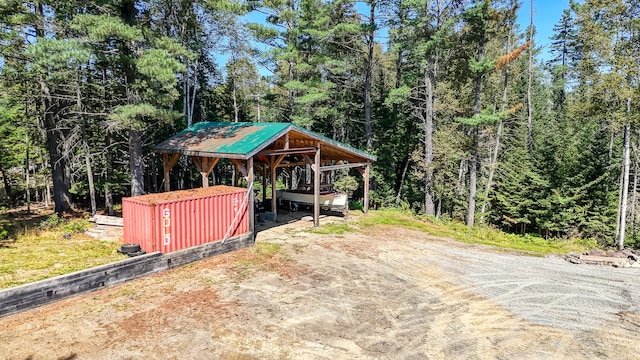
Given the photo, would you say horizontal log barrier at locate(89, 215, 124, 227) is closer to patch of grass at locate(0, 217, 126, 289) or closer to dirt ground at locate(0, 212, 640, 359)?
patch of grass at locate(0, 217, 126, 289)

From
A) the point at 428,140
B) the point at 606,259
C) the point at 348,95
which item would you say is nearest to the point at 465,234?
the point at 606,259

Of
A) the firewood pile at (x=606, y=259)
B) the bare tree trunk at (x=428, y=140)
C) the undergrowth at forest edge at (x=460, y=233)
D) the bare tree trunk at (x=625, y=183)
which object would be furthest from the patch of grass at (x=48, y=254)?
the bare tree trunk at (x=625, y=183)

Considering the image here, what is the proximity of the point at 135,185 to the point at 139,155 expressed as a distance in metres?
1.13

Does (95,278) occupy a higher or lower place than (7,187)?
lower

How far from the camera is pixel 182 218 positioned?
28.6 feet

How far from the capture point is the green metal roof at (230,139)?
1088cm

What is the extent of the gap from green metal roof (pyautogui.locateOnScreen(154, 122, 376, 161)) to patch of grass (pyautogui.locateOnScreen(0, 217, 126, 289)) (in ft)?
12.9

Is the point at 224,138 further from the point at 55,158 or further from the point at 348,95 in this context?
the point at 348,95

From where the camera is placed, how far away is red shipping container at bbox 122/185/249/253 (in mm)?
8234

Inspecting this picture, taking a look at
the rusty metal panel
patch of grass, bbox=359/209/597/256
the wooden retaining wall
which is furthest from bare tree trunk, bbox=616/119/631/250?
the wooden retaining wall

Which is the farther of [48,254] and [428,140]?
[428,140]

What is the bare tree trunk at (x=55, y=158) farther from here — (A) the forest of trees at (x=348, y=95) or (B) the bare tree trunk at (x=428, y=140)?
(B) the bare tree trunk at (x=428, y=140)

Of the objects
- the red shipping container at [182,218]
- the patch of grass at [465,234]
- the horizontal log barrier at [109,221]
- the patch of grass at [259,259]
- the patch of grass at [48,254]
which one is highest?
the red shipping container at [182,218]

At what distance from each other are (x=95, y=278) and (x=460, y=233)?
13.3 metres
